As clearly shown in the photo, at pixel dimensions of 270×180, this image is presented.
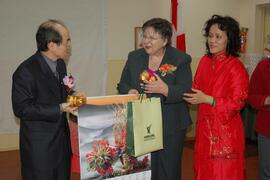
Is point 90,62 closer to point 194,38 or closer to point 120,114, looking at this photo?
point 194,38

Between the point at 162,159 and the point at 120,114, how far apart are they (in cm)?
44

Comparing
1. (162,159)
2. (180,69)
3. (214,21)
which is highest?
Answer: (214,21)

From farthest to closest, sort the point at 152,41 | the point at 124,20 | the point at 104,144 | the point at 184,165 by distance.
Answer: the point at 124,20, the point at 184,165, the point at 152,41, the point at 104,144

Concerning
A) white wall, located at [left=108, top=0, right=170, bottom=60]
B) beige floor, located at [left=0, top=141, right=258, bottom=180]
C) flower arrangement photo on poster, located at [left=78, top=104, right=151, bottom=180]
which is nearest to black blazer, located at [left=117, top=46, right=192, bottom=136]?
flower arrangement photo on poster, located at [left=78, top=104, right=151, bottom=180]

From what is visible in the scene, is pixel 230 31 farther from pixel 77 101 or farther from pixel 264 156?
pixel 77 101

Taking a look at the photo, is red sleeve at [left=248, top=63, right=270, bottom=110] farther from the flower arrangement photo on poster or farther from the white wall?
the white wall

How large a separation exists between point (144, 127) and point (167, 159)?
12.5 inches

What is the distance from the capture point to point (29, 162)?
1.94 m

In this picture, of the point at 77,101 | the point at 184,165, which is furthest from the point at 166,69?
the point at 184,165

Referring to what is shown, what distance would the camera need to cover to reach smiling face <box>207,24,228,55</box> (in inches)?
83.4

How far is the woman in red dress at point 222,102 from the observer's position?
2.07m

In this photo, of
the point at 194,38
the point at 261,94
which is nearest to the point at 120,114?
the point at 261,94

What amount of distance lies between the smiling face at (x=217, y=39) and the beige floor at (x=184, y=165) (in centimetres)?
191

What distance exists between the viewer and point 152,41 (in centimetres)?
203
